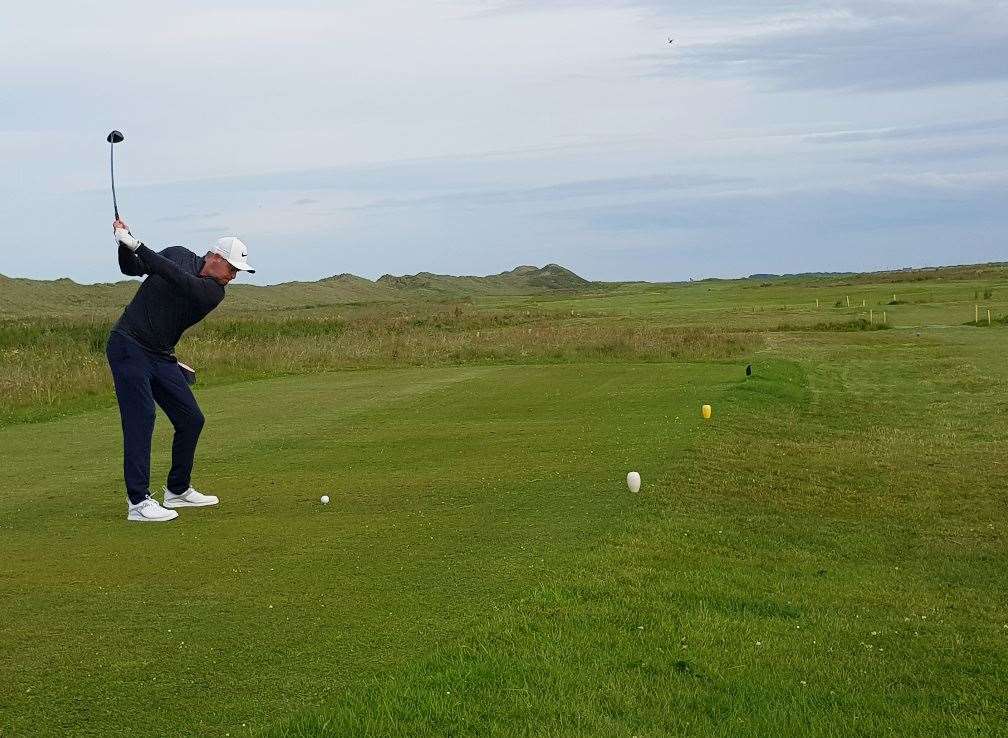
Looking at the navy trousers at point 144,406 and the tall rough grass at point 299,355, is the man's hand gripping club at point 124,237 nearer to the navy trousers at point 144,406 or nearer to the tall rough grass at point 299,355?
the navy trousers at point 144,406

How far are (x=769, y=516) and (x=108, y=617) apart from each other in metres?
5.65

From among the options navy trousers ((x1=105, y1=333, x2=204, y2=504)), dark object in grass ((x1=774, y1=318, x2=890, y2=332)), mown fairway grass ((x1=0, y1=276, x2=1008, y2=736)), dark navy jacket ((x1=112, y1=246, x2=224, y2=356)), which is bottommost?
dark object in grass ((x1=774, y1=318, x2=890, y2=332))

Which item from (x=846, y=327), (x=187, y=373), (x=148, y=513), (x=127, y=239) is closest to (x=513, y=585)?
(x=148, y=513)

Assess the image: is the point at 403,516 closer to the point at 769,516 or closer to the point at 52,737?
the point at 769,516

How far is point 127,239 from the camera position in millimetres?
8414

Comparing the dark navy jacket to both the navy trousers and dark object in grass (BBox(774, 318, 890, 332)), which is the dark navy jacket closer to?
the navy trousers

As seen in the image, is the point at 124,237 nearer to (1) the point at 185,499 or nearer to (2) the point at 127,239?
(2) the point at 127,239

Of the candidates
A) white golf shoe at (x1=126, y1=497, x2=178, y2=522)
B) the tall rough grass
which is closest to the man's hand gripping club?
white golf shoe at (x1=126, y1=497, x2=178, y2=522)

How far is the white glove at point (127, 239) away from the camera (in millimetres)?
8414

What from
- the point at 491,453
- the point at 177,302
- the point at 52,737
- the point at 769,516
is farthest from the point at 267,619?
the point at 491,453

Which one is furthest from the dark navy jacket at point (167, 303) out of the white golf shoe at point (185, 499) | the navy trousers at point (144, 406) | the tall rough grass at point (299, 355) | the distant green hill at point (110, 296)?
the distant green hill at point (110, 296)

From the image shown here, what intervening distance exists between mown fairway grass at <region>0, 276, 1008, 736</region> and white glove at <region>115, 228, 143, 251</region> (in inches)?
83.4

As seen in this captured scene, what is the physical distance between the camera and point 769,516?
9.67 m

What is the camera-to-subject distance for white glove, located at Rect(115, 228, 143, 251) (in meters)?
8.41
